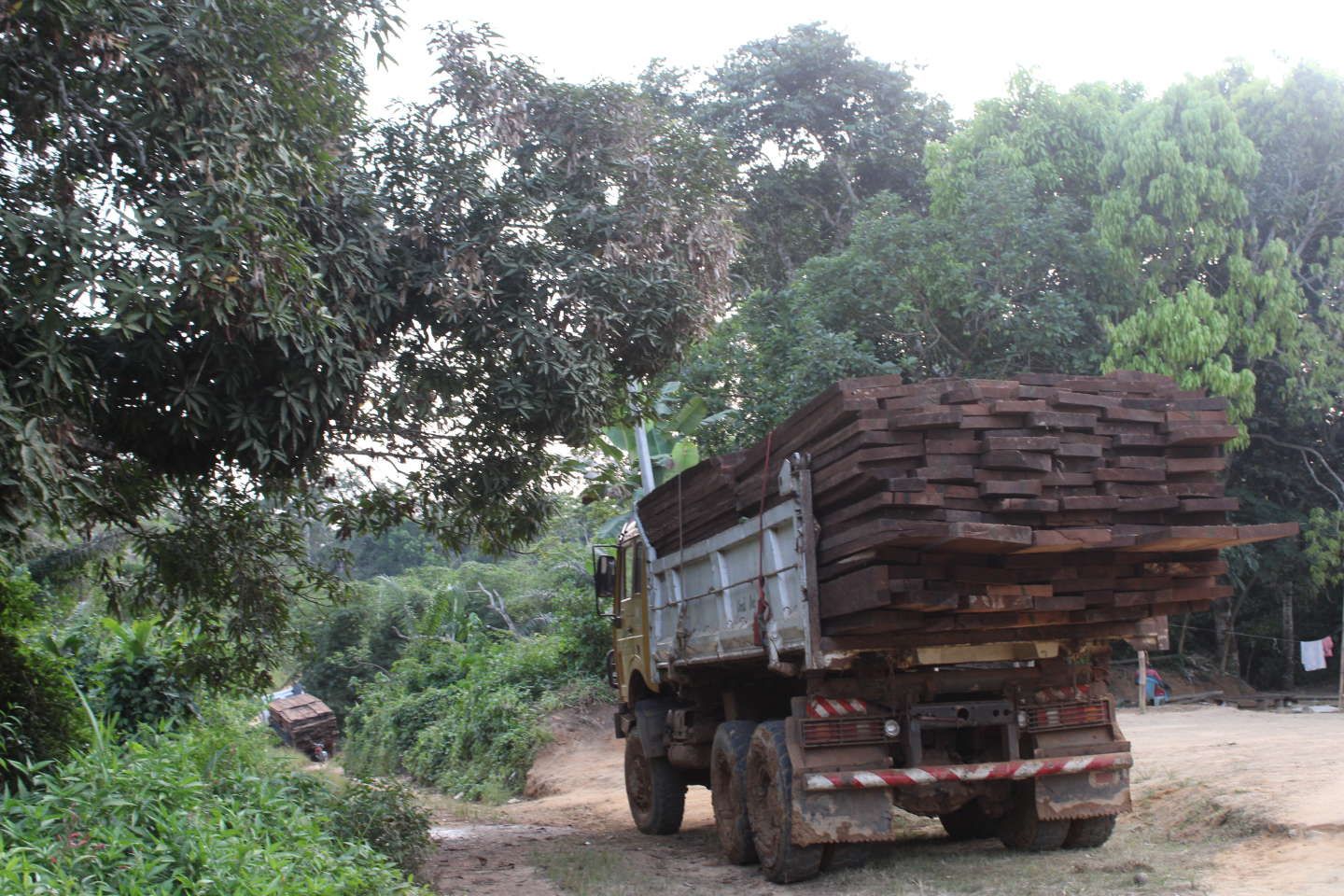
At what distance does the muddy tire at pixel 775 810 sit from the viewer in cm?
748

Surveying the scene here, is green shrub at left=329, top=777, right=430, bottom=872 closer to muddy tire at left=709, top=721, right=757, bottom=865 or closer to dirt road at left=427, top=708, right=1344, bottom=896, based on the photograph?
dirt road at left=427, top=708, right=1344, bottom=896

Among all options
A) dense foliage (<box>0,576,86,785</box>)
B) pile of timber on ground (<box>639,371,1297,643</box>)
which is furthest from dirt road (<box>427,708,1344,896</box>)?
dense foliage (<box>0,576,86,785</box>)

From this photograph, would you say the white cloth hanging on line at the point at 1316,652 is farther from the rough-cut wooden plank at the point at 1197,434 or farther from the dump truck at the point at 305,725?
the dump truck at the point at 305,725

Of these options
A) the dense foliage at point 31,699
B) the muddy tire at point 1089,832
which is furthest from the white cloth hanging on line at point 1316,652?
the dense foliage at point 31,699

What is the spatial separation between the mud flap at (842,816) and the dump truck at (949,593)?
0.01 meters

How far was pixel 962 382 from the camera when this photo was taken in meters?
6.66

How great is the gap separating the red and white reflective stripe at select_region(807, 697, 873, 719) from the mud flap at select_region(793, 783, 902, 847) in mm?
444

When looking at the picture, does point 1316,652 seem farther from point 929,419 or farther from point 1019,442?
point 929,419

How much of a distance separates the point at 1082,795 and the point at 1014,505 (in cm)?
238

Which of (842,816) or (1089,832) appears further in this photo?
(1089,832)

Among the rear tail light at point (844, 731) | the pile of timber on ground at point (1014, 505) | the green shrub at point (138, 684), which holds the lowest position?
the rear tail light at point (844, 731)

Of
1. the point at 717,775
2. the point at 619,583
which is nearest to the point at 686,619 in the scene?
the point at 717,775

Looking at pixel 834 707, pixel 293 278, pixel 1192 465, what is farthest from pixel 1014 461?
pixel 293 278

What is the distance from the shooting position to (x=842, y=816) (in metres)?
7.34
